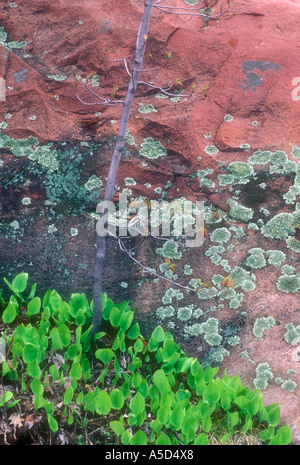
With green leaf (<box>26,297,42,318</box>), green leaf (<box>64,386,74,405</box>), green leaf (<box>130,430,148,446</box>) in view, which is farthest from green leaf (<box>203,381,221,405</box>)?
green leaf (<box>26,297,42,318</box>)

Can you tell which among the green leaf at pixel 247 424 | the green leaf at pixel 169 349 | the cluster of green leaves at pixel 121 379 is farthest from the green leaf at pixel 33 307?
the green leaf at pixel 247 424

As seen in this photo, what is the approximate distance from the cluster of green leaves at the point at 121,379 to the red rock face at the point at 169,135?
24 centimetres

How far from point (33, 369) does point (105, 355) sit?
54 cm

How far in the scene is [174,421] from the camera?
2.95m

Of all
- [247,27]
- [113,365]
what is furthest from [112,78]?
[113,365]

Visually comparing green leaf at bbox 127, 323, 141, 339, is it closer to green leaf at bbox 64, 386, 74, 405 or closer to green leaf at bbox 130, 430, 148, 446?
green leaf at bbox 64, 386, 74, 405

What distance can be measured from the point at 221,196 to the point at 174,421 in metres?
1.93

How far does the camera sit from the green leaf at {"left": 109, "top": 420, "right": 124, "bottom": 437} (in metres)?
2.82

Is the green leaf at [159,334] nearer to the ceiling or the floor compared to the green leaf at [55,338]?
nearer to the floor

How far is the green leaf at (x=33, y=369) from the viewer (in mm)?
2992

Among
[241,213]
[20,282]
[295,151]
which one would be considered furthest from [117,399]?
[295,151]

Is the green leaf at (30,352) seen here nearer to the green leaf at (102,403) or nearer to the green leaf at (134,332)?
the green leaf at (102,403)

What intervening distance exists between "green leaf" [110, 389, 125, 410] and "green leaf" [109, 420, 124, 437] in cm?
16

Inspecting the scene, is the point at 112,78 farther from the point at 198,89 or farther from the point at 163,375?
the point at 163,375
